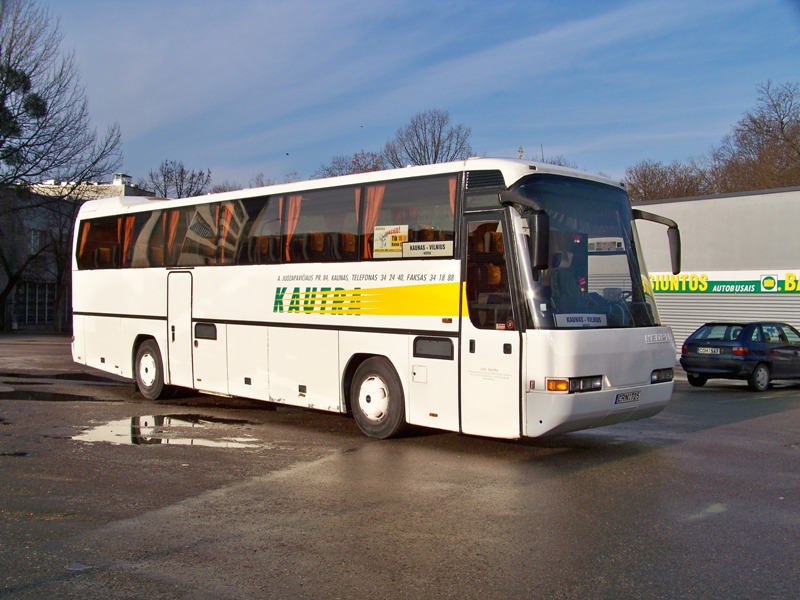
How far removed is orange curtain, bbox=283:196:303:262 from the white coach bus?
0.10 feet

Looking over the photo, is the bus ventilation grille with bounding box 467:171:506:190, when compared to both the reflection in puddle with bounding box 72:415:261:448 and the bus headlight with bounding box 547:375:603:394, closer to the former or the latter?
the bus headlight with bounding box 547:375:603:394

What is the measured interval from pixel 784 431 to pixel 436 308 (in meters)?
5.65

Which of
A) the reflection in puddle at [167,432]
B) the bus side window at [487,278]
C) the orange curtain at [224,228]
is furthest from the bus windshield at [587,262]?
the orange curtain at [224,228]

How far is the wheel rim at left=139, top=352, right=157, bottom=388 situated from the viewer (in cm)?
1405

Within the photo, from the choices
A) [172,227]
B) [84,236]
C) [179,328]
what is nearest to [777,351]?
[179,328]

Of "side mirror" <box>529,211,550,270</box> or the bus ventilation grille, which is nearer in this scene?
"side mirror" <box>529,211,550,270</box>

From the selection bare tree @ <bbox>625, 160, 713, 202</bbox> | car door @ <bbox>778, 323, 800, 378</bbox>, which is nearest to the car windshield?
car door @ <bbox>778, 323, 800, 378</bbox>

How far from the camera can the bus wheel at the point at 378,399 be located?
9758 mm

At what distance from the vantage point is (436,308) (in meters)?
9.21

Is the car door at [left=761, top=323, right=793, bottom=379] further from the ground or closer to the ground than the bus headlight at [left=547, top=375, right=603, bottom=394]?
closer to the ground

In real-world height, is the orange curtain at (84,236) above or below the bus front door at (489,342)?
above

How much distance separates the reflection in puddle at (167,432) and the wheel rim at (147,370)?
2038 millimetres

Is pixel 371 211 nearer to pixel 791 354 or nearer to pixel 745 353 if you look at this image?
pixel 745 353

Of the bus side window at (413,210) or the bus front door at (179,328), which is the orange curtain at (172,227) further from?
the bus side window at (413,210)
